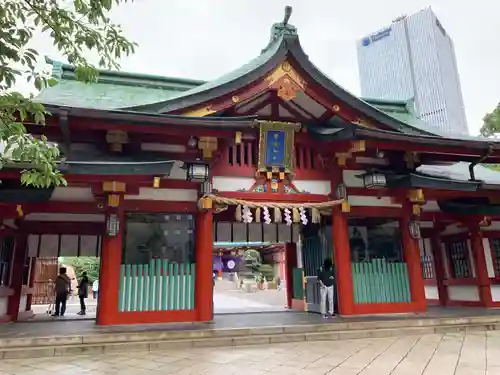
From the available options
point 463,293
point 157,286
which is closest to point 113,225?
point 157,286

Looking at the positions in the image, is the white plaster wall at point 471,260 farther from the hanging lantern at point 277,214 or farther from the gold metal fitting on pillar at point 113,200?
the gold metal fitting on pillar at point 113,200

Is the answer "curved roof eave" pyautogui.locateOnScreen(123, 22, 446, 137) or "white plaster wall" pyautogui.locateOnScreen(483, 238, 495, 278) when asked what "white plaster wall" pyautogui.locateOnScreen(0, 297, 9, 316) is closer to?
"curved roof eave" pyautogui.locateOnScreen(123, 22, 446, 137)

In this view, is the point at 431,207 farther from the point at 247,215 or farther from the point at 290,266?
the point at 247,215

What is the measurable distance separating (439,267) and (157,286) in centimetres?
1045

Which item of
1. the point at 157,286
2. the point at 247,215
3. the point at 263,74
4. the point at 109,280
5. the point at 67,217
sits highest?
the point at 263,74

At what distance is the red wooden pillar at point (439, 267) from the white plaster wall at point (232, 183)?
26.4 feet

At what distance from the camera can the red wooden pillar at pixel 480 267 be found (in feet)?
41.7

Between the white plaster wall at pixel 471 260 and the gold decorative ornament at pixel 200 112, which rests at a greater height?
the gold decorative ornament at pixel 200 112

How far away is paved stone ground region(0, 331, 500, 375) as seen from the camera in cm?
595

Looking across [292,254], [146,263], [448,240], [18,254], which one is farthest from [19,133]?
[448,240]

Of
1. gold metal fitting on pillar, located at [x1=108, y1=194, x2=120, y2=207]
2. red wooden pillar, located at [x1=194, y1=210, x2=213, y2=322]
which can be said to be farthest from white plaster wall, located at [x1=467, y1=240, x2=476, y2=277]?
gold metal fitting on pillar, located at [x1=108, y1=194, x2=120, y2=207]

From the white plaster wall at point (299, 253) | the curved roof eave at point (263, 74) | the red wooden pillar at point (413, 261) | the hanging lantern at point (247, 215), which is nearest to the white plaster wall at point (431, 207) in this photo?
the red wooden pillar at point (413, 261)

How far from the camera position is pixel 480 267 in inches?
507

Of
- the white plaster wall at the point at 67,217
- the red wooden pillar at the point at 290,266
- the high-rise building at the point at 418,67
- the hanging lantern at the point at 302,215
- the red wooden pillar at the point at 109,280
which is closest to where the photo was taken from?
the red wooden pillar at the point at 109,280
